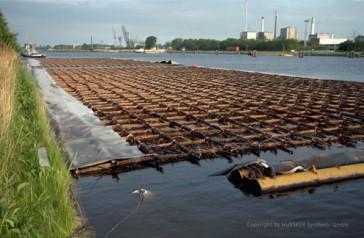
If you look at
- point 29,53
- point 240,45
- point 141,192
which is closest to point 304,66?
point 29,53

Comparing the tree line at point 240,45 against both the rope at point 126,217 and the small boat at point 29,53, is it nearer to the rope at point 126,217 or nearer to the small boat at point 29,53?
the small boat at point 29,53

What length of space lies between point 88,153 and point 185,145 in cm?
172

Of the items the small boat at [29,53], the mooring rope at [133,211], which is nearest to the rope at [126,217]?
the mooring rope at [133,211]

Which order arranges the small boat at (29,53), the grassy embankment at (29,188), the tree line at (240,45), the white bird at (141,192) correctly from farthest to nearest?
the tree line at (240,45) → the small boat at (29,53) → the white bird at (141,192) → the grassy embankment at (29,188)

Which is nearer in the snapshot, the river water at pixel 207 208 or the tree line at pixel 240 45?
the river water at pixel 207 208

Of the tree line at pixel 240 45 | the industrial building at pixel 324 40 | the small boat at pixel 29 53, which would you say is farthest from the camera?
the industrial building at pixel 324 40

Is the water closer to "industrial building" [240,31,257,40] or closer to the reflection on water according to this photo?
the reflection on water

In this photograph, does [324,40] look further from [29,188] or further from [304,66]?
[29,188]

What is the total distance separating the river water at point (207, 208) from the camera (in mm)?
4586

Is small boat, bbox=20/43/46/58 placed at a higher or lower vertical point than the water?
higher

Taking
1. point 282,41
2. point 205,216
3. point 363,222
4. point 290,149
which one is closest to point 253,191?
point 205,216

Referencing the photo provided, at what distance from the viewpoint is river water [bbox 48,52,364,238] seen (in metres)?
4.59

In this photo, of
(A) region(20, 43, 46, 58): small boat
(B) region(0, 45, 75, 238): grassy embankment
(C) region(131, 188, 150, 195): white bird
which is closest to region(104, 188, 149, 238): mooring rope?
(C) region(131, 188, 150, 195): white bird

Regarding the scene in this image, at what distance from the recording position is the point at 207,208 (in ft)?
16.9
